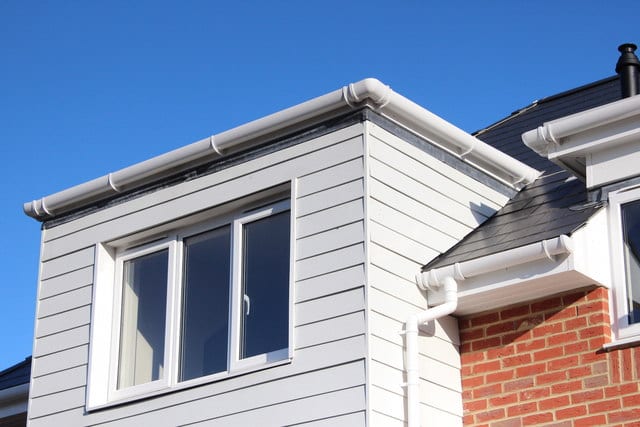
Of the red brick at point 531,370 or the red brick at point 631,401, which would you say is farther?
the red brick at point 531,370

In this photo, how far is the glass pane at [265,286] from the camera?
31.1 ft

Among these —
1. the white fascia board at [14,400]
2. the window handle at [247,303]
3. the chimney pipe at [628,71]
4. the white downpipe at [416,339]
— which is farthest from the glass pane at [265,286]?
the white fascia board at [14,400]

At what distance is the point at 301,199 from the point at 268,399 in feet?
5.24

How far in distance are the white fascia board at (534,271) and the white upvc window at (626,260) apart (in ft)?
0.25

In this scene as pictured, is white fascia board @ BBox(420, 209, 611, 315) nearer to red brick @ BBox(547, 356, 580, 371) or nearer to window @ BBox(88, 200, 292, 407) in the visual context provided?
red brick @ BBox(547, 356, 580, 371)

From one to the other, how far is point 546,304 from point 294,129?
242 centimetres

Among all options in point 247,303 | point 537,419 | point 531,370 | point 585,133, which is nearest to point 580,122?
point 585,133

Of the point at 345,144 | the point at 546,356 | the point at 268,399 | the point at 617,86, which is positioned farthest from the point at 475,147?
the point at 617,86

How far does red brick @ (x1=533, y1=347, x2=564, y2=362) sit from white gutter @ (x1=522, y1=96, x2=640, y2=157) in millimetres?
1639

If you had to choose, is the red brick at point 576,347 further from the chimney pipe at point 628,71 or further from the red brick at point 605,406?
the chimney pipe at point 628,71

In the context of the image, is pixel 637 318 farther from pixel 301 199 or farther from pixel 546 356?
pixel 301 199

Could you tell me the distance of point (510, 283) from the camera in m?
9.05

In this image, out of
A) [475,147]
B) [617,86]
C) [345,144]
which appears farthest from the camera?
[617,86]

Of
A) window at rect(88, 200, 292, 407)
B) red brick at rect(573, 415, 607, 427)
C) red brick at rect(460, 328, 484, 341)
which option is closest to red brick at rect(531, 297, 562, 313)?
red brick at rect(460, 328, 484, 341)
